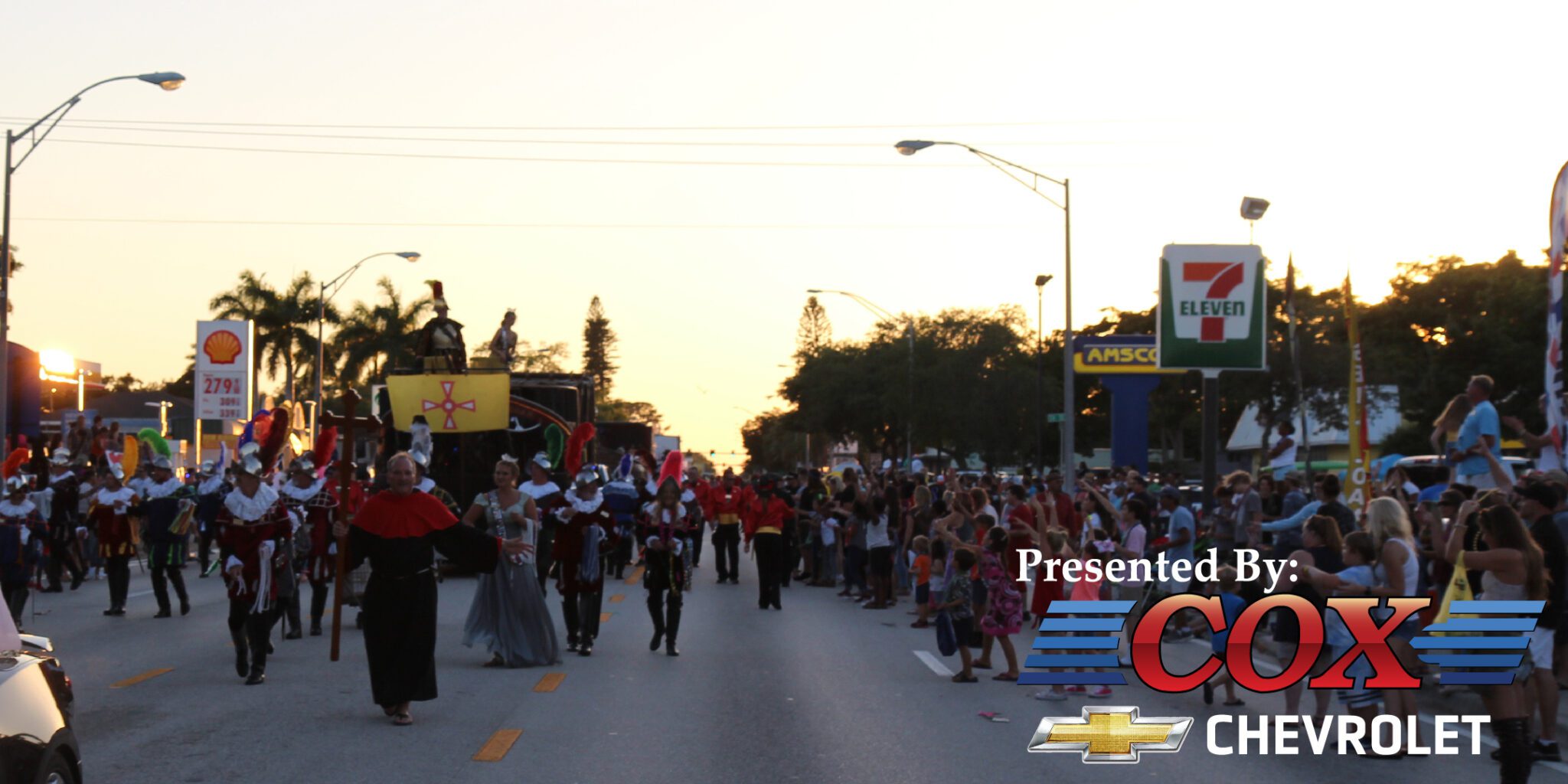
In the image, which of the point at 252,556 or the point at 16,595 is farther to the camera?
the point at 16,595

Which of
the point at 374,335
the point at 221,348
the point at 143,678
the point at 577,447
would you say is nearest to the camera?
the point at 143,678

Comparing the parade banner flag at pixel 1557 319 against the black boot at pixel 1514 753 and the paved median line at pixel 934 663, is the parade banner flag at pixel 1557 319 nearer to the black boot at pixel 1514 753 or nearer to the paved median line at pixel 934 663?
the paved median line at pixel 934 663

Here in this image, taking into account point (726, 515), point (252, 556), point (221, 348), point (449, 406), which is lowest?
point (726, 515)

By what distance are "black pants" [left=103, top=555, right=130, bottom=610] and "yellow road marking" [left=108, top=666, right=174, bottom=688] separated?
5.88 meters

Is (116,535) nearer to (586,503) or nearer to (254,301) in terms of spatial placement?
(586,503)

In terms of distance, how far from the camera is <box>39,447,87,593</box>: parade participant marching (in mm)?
22703

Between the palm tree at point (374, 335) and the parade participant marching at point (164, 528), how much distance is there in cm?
4894

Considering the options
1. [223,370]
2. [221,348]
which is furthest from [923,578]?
[221,348]

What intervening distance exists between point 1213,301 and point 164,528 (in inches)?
666

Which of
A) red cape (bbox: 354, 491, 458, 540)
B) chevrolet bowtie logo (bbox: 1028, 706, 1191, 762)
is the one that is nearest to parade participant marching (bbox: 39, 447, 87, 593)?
red cape (bbox: 354, 491, 458, 540)

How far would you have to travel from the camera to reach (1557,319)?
1534 centimetres

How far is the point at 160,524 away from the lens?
18219 mm

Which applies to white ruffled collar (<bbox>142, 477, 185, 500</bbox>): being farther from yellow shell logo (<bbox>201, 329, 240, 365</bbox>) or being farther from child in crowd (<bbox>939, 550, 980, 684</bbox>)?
yellow shell logo (<bbox>201, 329, 240, 365</bbox>)

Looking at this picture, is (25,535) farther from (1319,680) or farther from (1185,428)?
(1185,428)
